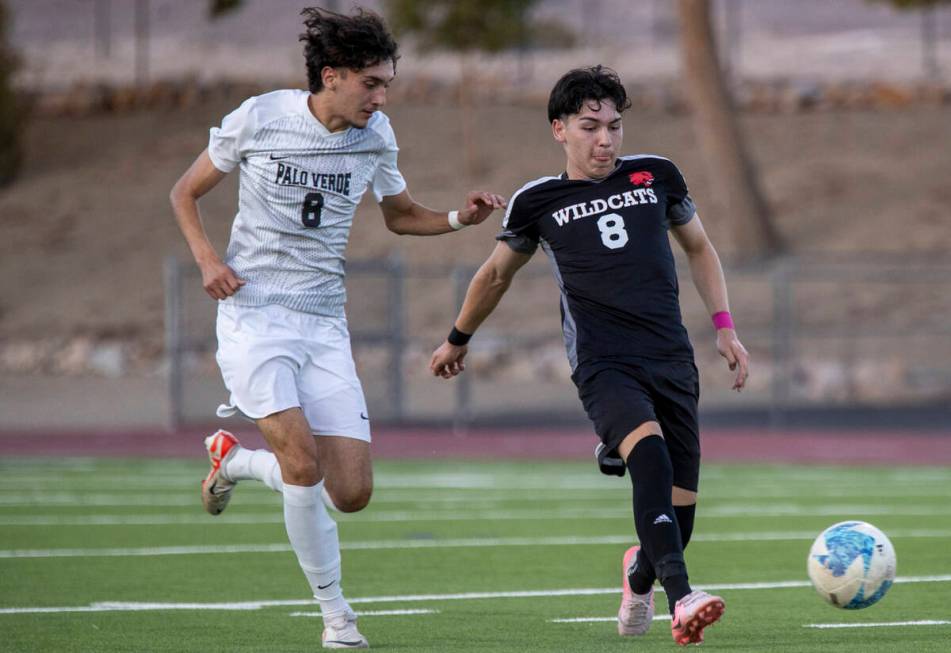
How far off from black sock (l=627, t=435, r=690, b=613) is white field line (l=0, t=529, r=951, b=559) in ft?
14.8

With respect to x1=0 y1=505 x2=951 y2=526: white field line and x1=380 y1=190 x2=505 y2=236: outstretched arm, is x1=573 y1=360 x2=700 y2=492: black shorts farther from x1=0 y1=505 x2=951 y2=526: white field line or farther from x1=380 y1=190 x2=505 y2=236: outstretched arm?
x1=0 y1=505 x2=951 y2=526: white field line

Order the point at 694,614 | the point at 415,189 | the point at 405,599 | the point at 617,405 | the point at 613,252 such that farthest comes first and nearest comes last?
the point at 415,189
the point at 405,599
the point at 613,252
the point at 617,405
the point at 694,614

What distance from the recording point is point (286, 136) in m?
Result: 7.24

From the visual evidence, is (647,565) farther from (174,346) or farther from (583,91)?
(174,346)

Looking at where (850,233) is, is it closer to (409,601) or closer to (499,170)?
(499,170)

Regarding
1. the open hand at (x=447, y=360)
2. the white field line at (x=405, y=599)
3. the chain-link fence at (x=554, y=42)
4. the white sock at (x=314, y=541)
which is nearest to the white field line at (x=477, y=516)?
the white field line at (x=405, y=599)

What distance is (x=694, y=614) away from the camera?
612cm

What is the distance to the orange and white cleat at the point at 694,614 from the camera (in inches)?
240

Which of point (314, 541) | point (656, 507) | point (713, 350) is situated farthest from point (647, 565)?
point (713, 350)

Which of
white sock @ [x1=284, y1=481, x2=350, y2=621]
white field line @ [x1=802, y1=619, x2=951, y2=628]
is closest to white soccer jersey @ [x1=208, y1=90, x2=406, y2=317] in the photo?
white sock @ [x1=284, y1=481, x2=350, y2=621]

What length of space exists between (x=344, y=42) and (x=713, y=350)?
20572 mm

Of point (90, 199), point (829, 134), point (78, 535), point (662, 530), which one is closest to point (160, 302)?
point (90, 199)

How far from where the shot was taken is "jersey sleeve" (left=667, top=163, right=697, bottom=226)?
713 centimetres

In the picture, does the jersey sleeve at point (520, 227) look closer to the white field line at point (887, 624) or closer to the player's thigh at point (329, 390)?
the player's thigh at point (329, 390)
